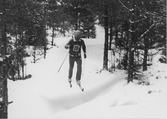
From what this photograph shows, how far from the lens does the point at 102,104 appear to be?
9.66 meters

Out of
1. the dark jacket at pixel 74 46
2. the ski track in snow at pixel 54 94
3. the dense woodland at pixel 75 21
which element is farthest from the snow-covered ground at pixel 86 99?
the dark jacket at pixel 74 46

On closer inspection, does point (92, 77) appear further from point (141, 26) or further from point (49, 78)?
point (141, 26)

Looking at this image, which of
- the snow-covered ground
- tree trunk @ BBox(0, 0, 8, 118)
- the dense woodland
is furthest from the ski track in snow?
the dense woodland

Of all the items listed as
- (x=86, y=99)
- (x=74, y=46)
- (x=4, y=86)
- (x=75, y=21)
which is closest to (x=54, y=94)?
(x=86, y=99)

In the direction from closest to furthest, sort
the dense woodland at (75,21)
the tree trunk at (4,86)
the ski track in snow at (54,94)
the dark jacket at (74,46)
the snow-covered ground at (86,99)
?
the tree trunk at (4,86), the snow-covered ground at (86,99), the dense woodland at (75,21), the ski track in snow at (54,94), the dark jacket at (74,46)

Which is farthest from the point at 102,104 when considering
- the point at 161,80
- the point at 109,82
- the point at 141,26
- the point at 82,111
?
the point at 141,26

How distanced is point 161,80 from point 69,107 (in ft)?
25.1

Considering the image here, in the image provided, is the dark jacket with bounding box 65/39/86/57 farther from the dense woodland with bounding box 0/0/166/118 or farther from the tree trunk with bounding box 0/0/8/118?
the tree trunk with bounding box 0/0/8/118

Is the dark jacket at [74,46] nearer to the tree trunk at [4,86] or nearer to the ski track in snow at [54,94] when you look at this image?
the ski track in snow at [54,94]

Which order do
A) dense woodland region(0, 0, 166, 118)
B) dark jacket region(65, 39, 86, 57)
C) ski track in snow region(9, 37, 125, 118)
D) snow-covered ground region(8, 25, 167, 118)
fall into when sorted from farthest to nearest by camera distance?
dark jacket region(65, 39, 86, 57) → ski track in snow region(9, 37, 125, 118) → dense woodland region(0, 0, 166, 118) → snow-covered ground region(8, 25, 167, 118)

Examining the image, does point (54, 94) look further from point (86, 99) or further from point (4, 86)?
point (4, 86)

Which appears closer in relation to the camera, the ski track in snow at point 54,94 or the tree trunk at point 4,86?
the tree trunk at point 4,86

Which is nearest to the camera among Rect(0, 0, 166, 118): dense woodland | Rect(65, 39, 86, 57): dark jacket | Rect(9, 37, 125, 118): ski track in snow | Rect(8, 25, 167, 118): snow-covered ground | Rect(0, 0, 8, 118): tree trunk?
Rect(0, 0, 8, 118): tree trunk

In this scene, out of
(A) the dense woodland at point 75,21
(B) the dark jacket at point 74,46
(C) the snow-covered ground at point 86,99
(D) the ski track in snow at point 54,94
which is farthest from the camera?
(B) the dark jacket at point 74,46
